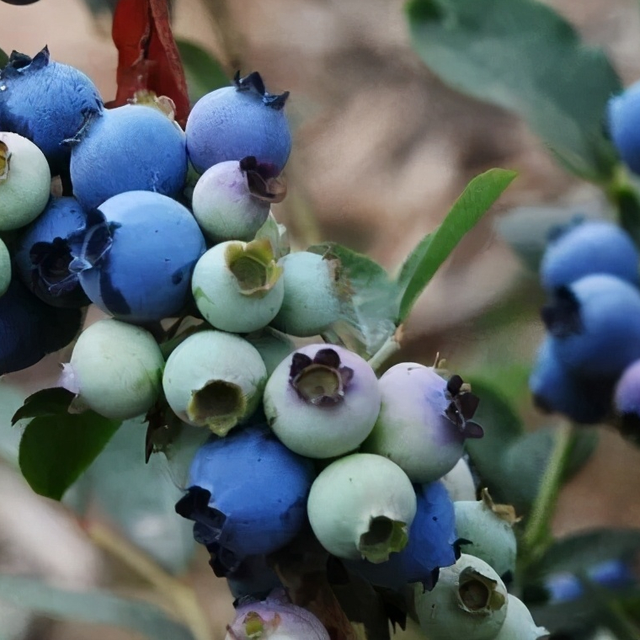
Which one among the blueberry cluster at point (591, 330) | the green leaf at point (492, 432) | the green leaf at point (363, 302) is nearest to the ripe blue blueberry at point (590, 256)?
the blueberry cluster at point (591, 330)

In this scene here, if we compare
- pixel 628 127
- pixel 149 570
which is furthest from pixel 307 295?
pixel 149 570

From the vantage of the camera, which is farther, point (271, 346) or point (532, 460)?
point (532, 460)

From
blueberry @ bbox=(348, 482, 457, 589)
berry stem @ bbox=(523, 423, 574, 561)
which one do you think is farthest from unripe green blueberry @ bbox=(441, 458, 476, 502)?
berry stem @ bbox=(523, 423, 574, 561)

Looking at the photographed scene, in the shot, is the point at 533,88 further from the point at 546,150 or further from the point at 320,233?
the point at 320,233

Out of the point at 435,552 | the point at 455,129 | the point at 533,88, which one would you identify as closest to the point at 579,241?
the point at 533,88

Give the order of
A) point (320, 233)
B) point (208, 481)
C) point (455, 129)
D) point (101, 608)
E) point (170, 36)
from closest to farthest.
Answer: point (208, 481) < point (170, 36) < point (101, 608) < point (320, 233) < point (455, 129)

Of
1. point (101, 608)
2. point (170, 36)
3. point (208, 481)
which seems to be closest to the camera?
point (208, 481)

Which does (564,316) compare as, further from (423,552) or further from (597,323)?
(423,552)
